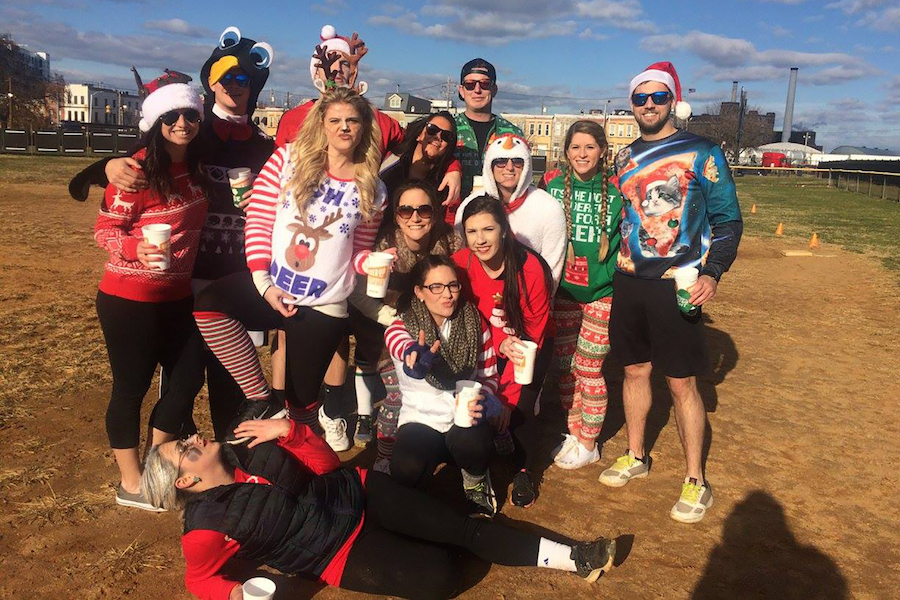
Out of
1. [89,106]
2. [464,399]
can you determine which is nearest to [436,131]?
[464,399]

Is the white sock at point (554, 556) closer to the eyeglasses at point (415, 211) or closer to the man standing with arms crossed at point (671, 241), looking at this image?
the man standing with arms crossed at point (671, 241)

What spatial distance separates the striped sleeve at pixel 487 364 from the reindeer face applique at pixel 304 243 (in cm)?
104

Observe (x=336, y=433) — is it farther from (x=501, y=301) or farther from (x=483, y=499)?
(x=501, y=301)

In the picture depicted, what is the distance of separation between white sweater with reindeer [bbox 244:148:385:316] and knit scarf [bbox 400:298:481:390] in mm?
Result: 436

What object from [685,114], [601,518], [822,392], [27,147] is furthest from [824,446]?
[27,147]

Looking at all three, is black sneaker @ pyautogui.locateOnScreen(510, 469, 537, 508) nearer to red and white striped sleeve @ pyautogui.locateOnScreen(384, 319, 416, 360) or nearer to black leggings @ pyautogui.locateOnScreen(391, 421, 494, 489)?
black leggings @ pyautogui.locateOnScreen(391, 421, 494, 489)

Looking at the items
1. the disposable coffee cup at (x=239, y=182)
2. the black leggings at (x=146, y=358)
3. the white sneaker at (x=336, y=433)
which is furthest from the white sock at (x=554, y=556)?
the disposable coffee cup at (x=239, y=182)

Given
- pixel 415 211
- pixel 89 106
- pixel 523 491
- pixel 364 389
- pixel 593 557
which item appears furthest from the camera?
pixel 89 106

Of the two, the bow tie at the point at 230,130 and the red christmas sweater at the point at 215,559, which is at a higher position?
the bow tie at the point at 230,130

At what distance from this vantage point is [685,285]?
11.5 ft

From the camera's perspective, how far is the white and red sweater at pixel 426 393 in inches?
147

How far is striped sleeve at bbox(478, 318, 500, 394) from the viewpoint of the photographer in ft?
12.6

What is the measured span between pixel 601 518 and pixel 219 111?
10.6ft

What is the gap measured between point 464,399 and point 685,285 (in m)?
1.29
